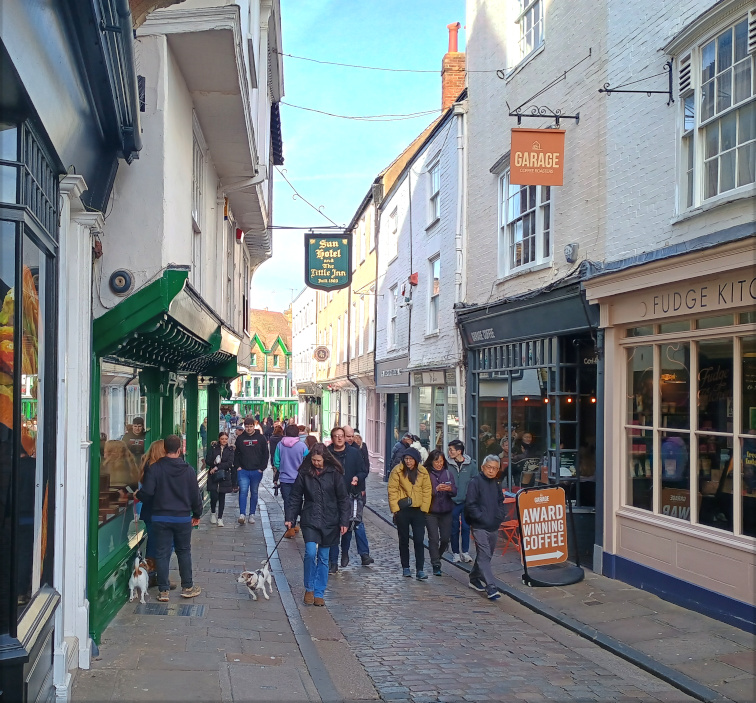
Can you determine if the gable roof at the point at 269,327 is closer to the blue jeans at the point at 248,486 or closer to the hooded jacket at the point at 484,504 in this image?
the blue jeans at the point at 248,486

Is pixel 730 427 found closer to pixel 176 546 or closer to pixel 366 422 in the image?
pixel 176 546

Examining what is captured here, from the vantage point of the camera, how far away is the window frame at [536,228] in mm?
11664

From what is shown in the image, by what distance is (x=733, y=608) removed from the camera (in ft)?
23.9

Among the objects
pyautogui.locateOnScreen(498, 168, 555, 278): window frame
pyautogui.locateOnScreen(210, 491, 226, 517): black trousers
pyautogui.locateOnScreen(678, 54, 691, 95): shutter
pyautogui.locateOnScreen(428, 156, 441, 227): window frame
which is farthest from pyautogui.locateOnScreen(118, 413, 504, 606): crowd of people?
pyautogui.locateOnScreen(428, 156, 441, 227): window frame

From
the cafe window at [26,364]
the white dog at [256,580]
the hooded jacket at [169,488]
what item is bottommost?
the white dog at [256,580]

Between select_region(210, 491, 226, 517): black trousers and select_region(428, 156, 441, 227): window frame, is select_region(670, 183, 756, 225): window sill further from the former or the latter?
select_region(428, 156, 441, 227): window frame

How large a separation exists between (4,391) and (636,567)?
7399 millimetres

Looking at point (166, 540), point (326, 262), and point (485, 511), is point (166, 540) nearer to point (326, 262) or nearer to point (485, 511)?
point (485, 511)

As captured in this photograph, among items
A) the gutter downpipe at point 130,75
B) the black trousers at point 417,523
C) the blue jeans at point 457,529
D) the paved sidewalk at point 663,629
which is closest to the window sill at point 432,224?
the blue jeans at point 457,529

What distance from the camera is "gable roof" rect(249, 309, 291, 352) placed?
72.3 meters

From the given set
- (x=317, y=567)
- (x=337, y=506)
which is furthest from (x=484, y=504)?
(x=317, y=567)

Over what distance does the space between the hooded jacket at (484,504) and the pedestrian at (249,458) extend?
5.17 metres

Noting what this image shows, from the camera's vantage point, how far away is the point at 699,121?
815cm

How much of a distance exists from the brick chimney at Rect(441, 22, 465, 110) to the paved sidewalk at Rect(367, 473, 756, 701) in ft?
46.2
